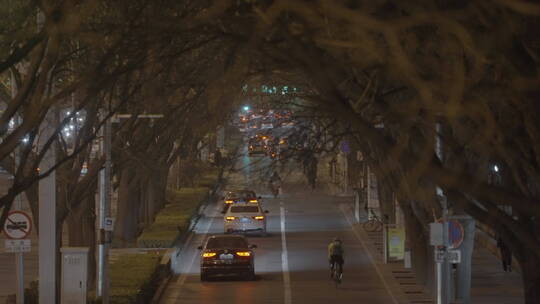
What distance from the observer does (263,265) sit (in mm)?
38000

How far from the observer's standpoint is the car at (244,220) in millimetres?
47031

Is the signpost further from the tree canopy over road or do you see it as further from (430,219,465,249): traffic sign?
(430,219,465,249): traffic sign

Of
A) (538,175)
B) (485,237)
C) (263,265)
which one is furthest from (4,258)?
(538,175)

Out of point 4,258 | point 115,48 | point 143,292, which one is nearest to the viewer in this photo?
point 115,48

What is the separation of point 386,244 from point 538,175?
26662mm

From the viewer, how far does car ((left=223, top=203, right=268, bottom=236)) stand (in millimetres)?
47031

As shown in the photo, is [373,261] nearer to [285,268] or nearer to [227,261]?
[285,268]

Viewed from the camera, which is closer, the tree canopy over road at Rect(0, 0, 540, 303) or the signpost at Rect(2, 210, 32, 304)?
the tree canopy over road at Rect(0, 0, 540, 303)

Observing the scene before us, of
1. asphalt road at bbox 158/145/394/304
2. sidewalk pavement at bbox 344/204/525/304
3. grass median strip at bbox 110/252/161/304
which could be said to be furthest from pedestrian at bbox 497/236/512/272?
grass median strip at bbox 110/252/161/304

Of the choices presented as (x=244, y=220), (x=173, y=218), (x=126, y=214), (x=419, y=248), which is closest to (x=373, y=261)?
(x=419, y=248)

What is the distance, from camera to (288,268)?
37.0m

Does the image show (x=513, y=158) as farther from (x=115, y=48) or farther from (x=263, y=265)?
(x=263, y=265)

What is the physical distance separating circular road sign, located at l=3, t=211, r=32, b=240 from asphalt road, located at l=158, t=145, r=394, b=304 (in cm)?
406

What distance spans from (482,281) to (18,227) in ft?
57.3
